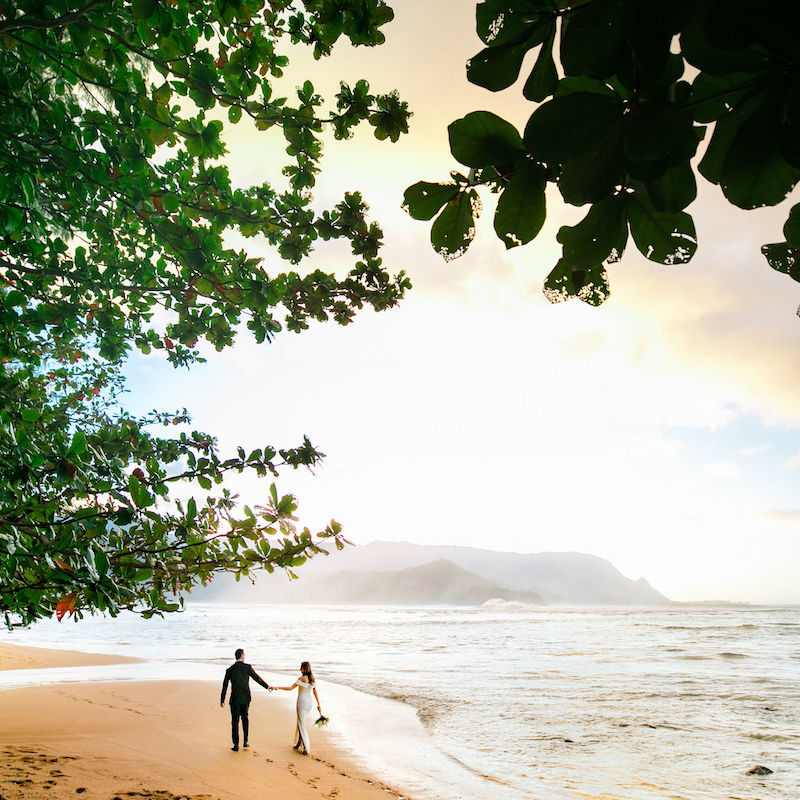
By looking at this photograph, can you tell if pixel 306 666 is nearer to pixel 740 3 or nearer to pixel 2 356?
pixel 2 356

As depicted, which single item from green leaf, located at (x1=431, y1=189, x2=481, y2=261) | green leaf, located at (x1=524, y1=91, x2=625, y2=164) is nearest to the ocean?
green leaf, located at (x1=431, y1=189, x2=481, y2=261)

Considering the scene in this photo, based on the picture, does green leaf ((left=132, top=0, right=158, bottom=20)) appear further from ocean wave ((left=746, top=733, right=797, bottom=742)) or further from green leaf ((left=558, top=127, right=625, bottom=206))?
ocean wave ((left=746, top=733, right=797, bottom=742))

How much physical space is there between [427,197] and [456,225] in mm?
66

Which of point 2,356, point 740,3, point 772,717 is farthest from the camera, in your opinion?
point 772,717

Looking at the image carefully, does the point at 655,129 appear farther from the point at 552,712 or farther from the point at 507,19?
the point at 552,712

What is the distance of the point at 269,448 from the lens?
308 cm

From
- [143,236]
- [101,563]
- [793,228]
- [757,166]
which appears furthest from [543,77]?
[143,236]

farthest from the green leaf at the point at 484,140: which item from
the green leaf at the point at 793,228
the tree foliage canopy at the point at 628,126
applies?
the green leaf at the point at 793,228

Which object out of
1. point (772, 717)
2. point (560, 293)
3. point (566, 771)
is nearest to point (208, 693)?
point (566, 771)

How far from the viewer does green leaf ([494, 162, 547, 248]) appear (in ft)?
2.65

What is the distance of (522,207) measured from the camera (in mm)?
838

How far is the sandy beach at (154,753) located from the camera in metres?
6.05

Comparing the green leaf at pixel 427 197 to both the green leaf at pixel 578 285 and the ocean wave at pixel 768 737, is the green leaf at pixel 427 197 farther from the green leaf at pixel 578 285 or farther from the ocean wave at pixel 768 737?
the ocean wave at pixel 768 737

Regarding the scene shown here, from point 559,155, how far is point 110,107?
2.86 m
